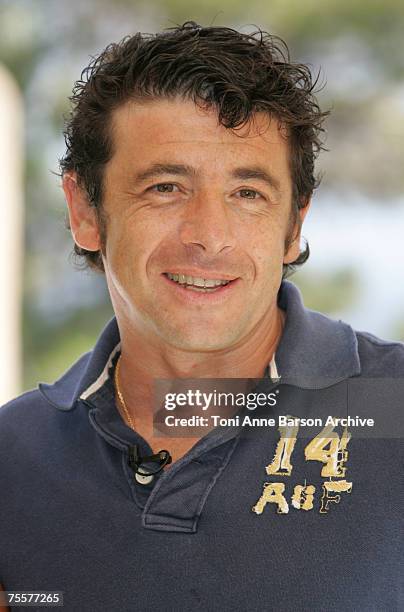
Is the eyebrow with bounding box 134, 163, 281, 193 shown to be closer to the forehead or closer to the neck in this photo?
the forehead

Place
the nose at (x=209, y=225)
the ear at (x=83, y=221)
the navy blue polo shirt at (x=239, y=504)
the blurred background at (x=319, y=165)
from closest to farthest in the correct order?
1. the navy blue polo shirt at (x=239, y=504)
2. the nose at (x=209, y=225)
3. the ear at (x=83, y=221)
4. the blurred background at (x=319, y=165)

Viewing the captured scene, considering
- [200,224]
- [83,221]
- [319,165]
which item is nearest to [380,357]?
[200,224]

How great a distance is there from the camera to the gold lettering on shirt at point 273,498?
143 centimetres

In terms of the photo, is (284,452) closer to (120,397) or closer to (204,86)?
(120,397)

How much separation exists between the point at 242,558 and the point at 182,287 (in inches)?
16.9

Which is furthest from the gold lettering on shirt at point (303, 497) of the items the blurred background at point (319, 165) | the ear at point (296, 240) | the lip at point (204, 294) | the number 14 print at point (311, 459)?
the blurred background at point (319, 165)

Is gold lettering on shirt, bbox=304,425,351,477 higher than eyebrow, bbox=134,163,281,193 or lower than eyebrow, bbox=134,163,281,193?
lower

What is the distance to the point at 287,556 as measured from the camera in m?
1.39

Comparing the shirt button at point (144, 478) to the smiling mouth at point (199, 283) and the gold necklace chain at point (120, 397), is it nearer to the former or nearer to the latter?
the gold necklace chain at point (120, 397)

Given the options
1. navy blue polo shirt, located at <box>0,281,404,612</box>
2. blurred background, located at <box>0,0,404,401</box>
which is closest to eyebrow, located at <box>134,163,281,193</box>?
navy blue polo shirt, located at <box>0,281,404,612</box>

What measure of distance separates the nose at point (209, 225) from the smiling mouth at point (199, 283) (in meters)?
0.05

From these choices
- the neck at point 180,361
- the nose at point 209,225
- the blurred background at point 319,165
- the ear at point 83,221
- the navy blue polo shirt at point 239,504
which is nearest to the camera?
the navy blue polo shirt at point 239,504

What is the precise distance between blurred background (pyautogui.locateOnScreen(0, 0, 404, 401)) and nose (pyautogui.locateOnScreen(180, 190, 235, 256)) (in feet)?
17.4

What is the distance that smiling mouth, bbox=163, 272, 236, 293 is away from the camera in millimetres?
1538
